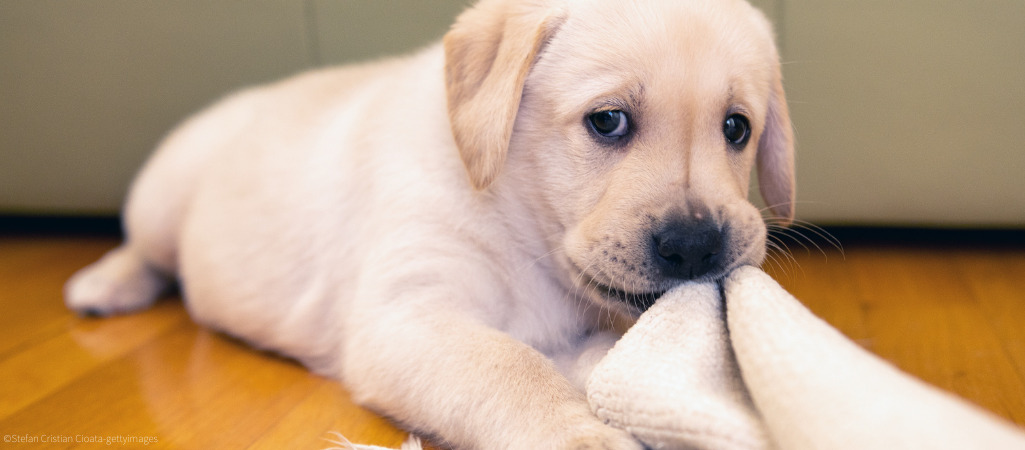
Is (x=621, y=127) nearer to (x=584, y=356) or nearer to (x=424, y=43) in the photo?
(x=584, y=356)

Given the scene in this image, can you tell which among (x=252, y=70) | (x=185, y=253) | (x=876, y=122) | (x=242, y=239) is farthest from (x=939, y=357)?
(x=252, y=70)

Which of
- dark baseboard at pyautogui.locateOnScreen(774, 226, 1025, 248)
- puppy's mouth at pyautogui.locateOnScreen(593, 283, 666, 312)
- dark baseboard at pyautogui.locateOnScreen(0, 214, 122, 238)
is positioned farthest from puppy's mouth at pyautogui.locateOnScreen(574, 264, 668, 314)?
dark baseboard at pyautogui.locateOnScreen(0, 214, 122, 238)

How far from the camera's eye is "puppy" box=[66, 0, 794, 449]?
145 cm

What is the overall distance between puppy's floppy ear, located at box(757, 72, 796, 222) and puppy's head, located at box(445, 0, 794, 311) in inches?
5.4

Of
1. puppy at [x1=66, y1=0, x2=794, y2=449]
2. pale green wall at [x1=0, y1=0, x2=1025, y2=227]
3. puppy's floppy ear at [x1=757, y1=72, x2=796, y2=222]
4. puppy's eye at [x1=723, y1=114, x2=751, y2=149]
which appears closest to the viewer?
puppy at [x1=66, y1=0, x2=794, y2=449]

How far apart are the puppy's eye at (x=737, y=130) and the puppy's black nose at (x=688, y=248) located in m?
0.34

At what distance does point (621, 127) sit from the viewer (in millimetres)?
1576

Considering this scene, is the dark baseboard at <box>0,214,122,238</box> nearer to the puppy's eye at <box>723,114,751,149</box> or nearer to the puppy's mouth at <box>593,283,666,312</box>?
the puppy's mouth at <box>593,283,666,312</box>

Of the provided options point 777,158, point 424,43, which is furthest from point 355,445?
point 424,43

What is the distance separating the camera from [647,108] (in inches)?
60.7

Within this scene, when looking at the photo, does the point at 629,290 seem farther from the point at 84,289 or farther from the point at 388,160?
the point at 84,289

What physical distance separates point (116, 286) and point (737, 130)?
205 centimetres

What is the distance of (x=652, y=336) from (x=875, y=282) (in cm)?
156

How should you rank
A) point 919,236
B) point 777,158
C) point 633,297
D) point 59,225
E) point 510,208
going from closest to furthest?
point 633,297
point 510,208
point 777,158
point 919,236
point 59,225
